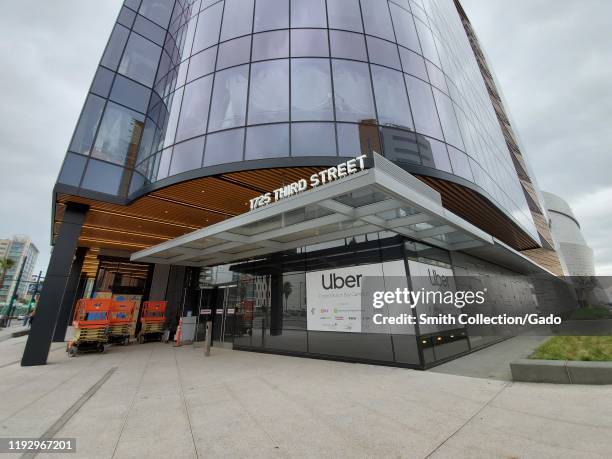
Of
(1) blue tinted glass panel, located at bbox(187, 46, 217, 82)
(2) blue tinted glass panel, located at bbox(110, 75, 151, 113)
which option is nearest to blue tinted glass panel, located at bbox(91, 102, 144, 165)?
(2) blue tinted glass panel, located at bbox(110, 75, 151, 113)

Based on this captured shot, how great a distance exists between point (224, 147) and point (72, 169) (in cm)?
747

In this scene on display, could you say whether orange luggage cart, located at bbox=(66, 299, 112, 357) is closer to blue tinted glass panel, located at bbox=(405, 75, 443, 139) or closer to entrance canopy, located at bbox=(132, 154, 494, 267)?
entrance canopy, located at bbox=(132, 154, 494, 267)

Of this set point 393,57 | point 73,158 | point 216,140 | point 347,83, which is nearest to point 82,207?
point 73,158

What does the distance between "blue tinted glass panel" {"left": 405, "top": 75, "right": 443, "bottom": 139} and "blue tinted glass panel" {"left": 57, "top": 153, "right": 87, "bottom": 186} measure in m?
15.0

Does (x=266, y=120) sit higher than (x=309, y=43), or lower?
lower

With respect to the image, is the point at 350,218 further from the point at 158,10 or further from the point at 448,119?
the point at 158,10

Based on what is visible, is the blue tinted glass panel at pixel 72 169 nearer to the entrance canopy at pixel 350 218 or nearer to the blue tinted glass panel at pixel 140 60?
the entrance canopy at pixel 350 218

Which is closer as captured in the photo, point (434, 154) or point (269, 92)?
point (269, 92)

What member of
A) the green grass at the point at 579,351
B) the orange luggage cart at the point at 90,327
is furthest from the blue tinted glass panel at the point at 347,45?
the orange luggage cart at the point at 90,327

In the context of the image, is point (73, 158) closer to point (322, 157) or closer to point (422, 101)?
point (322, 157)

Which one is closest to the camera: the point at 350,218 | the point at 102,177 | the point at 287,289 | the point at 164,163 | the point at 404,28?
the point at 350,218

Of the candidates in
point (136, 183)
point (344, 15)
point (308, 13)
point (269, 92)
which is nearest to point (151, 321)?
point (136, 183)

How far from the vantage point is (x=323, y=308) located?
12141 millimetres

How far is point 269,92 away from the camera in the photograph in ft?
38.4
